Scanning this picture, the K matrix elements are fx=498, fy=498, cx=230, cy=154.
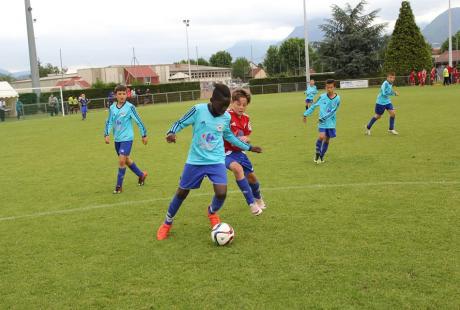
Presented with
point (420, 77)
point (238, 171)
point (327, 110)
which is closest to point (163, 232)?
point (238, 171)

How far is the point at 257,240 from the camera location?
19.5ft

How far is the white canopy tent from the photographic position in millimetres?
39188

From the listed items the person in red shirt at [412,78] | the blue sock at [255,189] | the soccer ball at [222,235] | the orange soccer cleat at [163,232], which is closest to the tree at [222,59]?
the person in red shirt at [412,78]

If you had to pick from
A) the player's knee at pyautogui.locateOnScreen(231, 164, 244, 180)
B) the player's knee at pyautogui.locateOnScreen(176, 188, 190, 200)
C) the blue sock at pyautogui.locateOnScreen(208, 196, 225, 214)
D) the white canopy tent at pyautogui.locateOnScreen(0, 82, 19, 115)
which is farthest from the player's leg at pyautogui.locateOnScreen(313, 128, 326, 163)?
the white canopy tent at pyautogui.locateOnScreen(0, 82, 19, 115)

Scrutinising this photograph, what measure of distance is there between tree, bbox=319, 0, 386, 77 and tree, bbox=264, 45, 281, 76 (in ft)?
153

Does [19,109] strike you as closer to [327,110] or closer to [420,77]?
[327,110]

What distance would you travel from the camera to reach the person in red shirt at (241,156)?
685 cm

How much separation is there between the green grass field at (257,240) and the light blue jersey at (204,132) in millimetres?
1010

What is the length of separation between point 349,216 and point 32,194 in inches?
242

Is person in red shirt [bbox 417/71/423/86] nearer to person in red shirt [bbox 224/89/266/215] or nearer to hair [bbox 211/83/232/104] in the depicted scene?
person in red shirt [bbox 224/89/266/215]

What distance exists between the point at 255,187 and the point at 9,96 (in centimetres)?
3698

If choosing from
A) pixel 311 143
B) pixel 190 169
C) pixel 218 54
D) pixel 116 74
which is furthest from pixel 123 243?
pixel 218 54

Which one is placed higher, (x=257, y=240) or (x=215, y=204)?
(x=215, y=204)

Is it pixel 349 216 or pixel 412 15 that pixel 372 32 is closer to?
pixel 412 15
